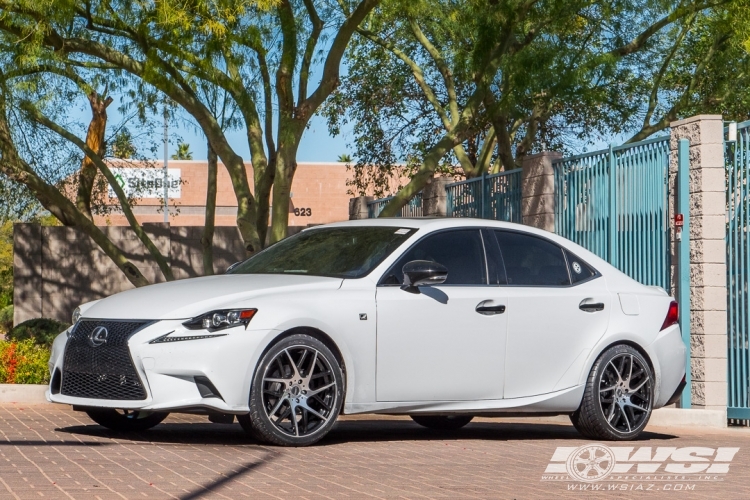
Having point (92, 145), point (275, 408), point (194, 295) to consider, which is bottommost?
point (275, 408)

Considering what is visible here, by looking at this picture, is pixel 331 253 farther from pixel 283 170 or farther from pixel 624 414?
pixel 283 170

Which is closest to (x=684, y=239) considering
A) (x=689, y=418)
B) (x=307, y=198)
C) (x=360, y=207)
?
(x=689, y=418)

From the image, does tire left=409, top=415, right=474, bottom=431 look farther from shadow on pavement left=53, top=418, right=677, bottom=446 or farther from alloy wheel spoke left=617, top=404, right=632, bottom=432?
alloy wheel spoke left=617, top=404, right=632, bottom=432

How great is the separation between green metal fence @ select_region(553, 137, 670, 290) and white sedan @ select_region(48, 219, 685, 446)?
259 centimetres

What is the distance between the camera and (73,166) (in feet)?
72.1

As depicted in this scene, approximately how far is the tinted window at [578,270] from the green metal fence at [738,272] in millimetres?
2768

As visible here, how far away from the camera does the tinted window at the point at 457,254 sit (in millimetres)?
9383

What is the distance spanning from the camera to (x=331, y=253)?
945 centimetres

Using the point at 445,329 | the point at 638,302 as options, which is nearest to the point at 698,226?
the point at 638,302

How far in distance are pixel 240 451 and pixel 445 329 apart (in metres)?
1.83

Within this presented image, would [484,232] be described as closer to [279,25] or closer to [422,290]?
[422,290]

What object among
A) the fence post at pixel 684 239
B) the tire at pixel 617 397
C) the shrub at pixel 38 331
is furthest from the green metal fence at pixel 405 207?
the tire at pixel 617 397

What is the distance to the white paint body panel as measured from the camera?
8133 mm

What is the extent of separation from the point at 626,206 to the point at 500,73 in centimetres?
555
